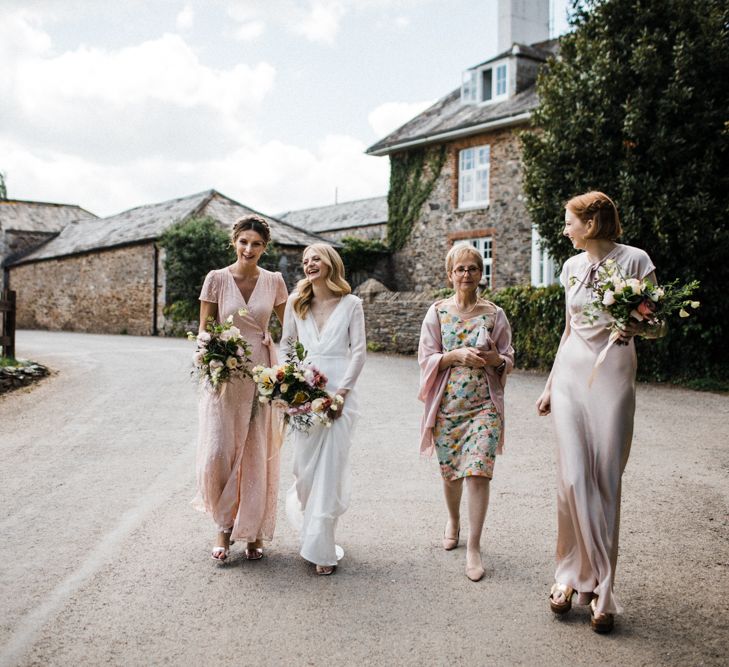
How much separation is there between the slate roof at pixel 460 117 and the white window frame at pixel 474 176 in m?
0.75

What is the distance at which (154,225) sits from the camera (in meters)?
31.4

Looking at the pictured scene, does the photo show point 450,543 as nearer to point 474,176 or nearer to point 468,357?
point 468,357

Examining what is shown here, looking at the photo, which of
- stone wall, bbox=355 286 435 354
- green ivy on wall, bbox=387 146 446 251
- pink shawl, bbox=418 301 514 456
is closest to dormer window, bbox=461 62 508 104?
green ivy on wall, bbox=387 146 446 251

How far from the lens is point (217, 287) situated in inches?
186

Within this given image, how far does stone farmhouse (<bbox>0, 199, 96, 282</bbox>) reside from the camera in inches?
1660

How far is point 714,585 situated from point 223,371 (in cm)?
308

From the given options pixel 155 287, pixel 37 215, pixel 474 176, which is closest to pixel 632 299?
pixel 474 176

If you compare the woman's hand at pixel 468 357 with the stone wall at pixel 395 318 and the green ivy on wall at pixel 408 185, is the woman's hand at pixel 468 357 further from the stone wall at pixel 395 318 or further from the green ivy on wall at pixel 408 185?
the green ivy on wall at pixel 408 185

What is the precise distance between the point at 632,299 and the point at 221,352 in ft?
7.77

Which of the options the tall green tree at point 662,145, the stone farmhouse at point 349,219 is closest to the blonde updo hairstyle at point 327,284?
the tall green tree at point 662,145

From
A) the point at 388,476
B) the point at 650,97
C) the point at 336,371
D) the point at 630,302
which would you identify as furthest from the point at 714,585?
the point at 650,97

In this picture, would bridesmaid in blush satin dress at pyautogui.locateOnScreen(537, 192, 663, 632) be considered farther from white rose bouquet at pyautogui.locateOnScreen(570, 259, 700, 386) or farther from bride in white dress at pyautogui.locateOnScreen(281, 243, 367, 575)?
bride in white dress at pyautogui.locateOnScreen(281, 243, 367, 575)

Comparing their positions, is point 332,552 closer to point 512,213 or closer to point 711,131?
point 711,131

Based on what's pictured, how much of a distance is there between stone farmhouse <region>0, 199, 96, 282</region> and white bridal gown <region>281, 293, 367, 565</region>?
42.3 metres
